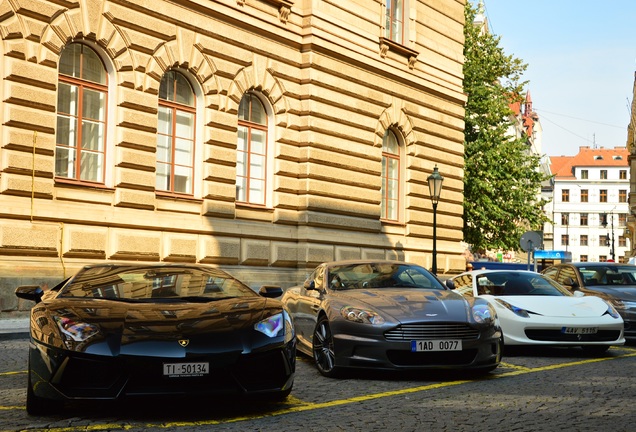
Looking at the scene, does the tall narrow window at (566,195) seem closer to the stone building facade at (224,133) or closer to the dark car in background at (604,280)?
the stone building facade at (224,133)

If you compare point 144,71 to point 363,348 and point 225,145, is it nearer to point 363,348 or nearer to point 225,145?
point 225,145

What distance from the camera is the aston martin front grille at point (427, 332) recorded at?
9672mm

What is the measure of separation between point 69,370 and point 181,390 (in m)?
0.81

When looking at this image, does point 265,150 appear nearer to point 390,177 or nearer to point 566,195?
→ point 390,177

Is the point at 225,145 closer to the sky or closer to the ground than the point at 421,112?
closer to the ground

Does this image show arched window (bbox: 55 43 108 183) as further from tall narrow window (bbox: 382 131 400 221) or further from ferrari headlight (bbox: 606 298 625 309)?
tall narrow window (bbox: 382 131 400 221)

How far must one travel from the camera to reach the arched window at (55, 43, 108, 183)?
55.6 feet

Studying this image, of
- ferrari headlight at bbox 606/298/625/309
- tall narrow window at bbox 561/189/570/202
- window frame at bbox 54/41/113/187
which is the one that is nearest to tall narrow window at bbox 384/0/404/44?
window frame at bbox 54/41/113/187

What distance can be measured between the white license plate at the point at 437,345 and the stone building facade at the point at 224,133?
8.41 m

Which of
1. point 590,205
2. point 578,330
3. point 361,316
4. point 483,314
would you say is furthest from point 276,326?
point 590,205

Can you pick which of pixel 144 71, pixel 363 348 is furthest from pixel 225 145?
pixel 363 348

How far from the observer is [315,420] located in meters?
7.16

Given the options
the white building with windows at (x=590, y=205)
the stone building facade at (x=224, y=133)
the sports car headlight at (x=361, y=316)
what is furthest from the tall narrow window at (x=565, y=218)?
the sports car headlight at (x=361, y=316)

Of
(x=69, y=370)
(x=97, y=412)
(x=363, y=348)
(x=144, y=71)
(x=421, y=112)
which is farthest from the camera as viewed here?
(x=421, y=112)
